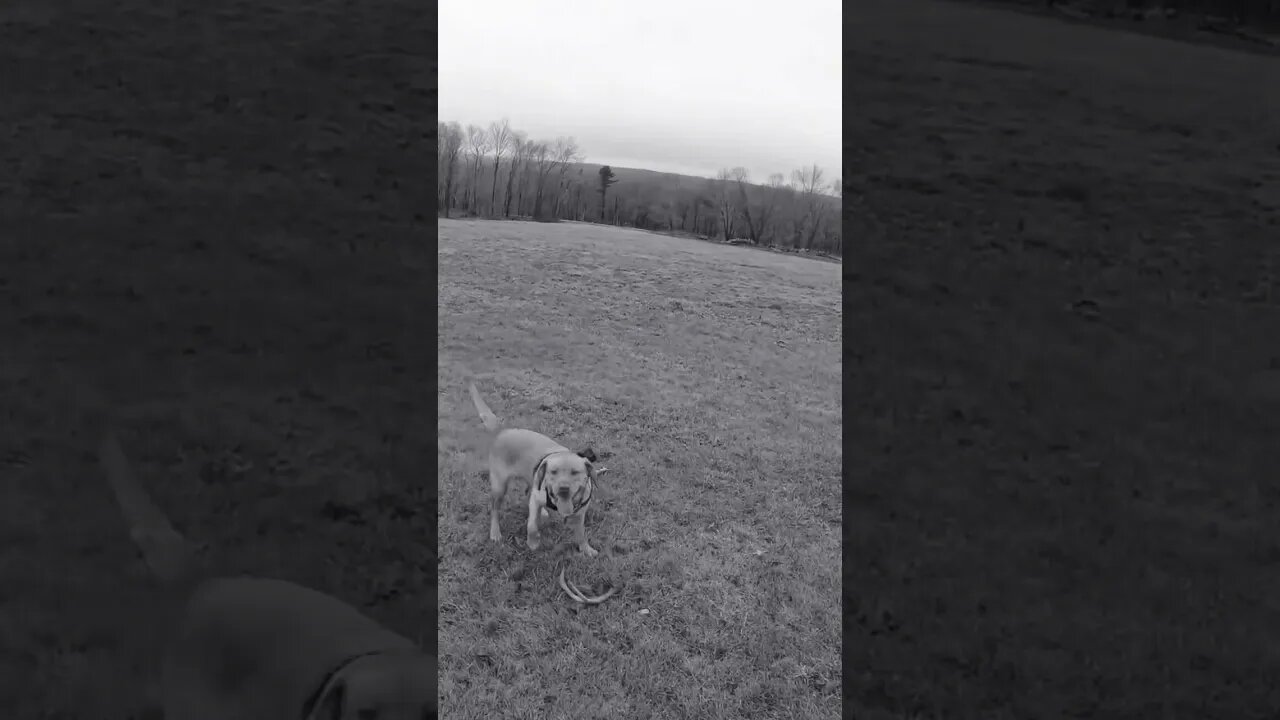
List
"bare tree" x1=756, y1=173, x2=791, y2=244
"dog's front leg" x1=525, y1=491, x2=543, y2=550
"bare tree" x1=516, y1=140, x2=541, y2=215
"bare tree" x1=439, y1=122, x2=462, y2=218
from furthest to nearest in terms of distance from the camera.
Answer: "bare tree" x1=756, y1=173, x2=791, y2=244 → "bare tree" x1=516, y1=140, x2=541, y2=215 → "bare tree" x1=439, y1=122, x2=462, y2=218 → "dog's front leg" x1=525, y1=491, x2=543, y2=550

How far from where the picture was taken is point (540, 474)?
2.11 meters

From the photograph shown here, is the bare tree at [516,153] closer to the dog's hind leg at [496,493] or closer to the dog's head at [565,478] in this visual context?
the dog's hind leg at [496,493]

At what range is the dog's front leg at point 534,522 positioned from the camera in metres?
2.19
